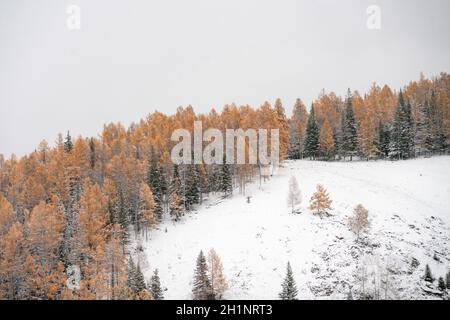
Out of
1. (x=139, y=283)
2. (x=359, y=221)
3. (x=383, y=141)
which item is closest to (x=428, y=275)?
(x=359, y=221)

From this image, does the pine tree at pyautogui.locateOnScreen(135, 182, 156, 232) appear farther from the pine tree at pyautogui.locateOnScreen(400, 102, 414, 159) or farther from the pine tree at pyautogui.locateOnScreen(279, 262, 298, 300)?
the pine tree at pyautogui.locateOnScreen(400, 102, 414, 159)

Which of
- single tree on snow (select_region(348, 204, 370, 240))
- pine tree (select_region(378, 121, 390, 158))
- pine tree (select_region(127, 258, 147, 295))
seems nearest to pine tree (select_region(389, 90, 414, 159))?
pine tree (select_region(378, 121, 390, 158))

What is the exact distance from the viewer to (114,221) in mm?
63531

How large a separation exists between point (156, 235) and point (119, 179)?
1256cm

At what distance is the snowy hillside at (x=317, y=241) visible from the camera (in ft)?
168

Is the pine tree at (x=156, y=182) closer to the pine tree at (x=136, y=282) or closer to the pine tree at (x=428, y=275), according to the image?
the pine tree at (x=136, y=282)

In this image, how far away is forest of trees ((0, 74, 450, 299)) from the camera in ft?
168

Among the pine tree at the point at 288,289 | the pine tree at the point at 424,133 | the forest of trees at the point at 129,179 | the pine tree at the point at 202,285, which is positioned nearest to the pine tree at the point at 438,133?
the forest of trees at the point at 129,179

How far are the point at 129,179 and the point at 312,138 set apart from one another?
46.0 metres

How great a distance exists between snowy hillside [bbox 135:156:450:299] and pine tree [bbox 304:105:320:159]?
18.4 metres

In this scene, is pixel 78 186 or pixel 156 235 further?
Answer: pixel 78 186

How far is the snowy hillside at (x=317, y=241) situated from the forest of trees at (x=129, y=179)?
489 centimetres
